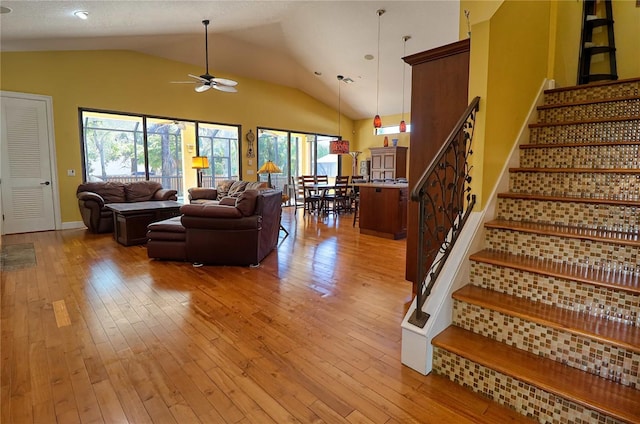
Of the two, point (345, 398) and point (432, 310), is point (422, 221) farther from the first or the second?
point (345, 398)

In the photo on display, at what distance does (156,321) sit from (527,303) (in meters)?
2.52

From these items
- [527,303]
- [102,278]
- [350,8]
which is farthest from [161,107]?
[527,303]

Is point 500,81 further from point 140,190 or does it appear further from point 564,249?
point 140,190

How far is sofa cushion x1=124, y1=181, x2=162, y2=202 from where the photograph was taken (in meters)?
6.40

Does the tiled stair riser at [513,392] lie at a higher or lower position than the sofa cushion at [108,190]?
lower

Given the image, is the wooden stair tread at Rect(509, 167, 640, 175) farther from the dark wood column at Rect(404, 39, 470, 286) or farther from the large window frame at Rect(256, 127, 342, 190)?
the large window frame at Rect(256, 127, 342, 190)

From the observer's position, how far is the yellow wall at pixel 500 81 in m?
2.09

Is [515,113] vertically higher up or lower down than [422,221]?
higher up

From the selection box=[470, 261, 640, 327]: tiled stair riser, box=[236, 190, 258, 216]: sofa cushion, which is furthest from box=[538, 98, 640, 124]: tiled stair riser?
box=[236, 190, 258, 216]: sofa cushion

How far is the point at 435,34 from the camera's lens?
236 inches

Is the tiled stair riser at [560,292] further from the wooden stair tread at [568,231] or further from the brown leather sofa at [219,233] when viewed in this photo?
the brown leather sofa at [219,233]

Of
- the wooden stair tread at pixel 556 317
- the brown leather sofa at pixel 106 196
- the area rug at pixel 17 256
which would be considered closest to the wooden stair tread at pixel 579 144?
the wooden stair tread at pixel 556 317

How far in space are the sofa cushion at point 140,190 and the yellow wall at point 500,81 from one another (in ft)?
21.0

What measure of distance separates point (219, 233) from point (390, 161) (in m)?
7.09
